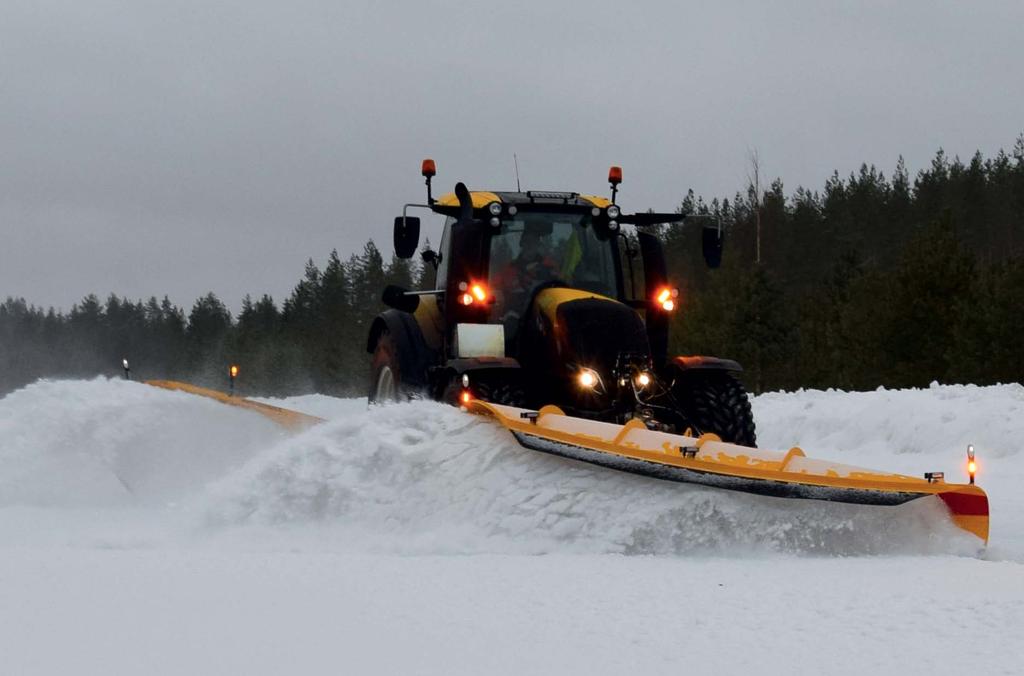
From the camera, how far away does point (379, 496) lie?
649cm

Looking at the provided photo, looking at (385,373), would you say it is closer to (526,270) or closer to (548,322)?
(526,270)

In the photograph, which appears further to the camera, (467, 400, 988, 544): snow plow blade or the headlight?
the headlight

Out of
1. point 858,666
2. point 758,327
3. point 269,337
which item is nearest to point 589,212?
point 858,666

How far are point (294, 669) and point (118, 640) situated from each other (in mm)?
696

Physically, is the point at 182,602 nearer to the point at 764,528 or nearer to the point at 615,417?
the point at 764,528

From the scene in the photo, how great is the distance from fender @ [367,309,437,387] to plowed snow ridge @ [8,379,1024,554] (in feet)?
4.54

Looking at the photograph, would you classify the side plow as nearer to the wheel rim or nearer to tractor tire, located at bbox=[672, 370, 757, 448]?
tractor tire, located at bbox=[672, 370, 757, 448]

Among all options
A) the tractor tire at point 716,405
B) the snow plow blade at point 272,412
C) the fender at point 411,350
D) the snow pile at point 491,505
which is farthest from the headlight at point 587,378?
the snow plow blade at point 272,412

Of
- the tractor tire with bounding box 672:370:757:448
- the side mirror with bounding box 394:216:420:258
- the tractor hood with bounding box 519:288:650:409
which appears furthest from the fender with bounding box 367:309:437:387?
the tractor tire with bounding box 672:370:757:448

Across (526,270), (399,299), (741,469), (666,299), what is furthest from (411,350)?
(741,469)

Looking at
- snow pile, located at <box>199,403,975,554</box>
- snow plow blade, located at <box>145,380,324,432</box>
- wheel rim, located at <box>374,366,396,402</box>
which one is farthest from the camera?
wheel rim, located at <box>374,366,396,402</box>

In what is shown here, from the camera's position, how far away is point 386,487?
653cm

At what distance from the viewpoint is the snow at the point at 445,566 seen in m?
3.83

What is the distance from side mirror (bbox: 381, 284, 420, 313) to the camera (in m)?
8.84
